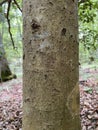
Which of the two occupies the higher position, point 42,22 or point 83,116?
point 42,22

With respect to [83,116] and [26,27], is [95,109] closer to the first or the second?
[83,116]

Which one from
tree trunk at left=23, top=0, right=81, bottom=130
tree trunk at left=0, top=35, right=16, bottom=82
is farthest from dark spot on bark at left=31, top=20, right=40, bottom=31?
tree trunk at left=0, top=35, right=16, bottom=82

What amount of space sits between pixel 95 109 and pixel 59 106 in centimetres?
216

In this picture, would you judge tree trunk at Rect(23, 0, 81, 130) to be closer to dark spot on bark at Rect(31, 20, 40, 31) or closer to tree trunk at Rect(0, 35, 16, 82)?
dark spot on bark at Rect(31, 20, 40, 31)

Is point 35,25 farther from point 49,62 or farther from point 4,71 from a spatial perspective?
point 4,71

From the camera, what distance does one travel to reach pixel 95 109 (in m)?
3.17

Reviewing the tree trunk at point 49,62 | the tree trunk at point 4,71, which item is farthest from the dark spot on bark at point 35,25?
the tree trunk at point 4,71

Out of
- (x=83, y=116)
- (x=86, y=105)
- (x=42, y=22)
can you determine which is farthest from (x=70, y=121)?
(x=86, y=105)

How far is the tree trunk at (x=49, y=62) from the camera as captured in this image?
110cm

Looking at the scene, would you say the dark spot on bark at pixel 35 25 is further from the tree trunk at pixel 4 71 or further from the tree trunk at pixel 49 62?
the tree trunk at pixel 4 71

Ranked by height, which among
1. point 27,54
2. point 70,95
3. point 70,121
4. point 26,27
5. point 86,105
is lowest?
point 86,105

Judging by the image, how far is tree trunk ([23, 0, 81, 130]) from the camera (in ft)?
3.61

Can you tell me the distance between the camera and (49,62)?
1.10 metres

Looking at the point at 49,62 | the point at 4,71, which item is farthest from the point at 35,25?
the point at 4,71
